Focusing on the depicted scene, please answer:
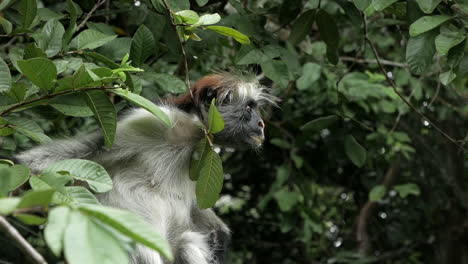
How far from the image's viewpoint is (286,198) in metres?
5.19

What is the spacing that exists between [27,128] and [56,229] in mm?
1616

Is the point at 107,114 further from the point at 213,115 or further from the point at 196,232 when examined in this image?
the point at 196,232

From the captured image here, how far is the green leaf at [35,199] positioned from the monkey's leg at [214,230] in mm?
2768

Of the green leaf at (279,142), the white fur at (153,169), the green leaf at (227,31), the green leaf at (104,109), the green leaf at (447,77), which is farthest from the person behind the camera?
the green leaf at (279,142)

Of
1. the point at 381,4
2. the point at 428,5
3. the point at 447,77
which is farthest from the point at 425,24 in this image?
the point at 447,77

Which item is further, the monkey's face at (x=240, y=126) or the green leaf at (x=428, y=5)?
the monkey's face at (x=240, y=126)

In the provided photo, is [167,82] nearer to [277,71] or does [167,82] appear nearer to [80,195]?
[277,71]

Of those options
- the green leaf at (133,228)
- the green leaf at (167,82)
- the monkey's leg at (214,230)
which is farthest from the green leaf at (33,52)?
the monkey's leg at (214,230)

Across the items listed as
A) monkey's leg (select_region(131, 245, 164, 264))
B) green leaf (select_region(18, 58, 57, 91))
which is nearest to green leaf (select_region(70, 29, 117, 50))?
green leaf (select_region(18, 58, 57, 91))

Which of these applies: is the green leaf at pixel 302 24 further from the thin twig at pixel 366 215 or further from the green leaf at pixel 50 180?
the thin twig at pixel 366 215

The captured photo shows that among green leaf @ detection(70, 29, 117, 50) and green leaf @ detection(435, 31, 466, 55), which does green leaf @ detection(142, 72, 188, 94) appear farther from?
green leaf @ detection(435, 31, 466, 55)

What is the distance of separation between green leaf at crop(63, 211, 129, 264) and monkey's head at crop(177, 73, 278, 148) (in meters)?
2.55

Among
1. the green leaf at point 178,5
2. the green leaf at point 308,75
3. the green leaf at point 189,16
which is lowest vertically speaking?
the green leaf at point 308,75

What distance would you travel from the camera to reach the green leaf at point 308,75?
468 centimetres
